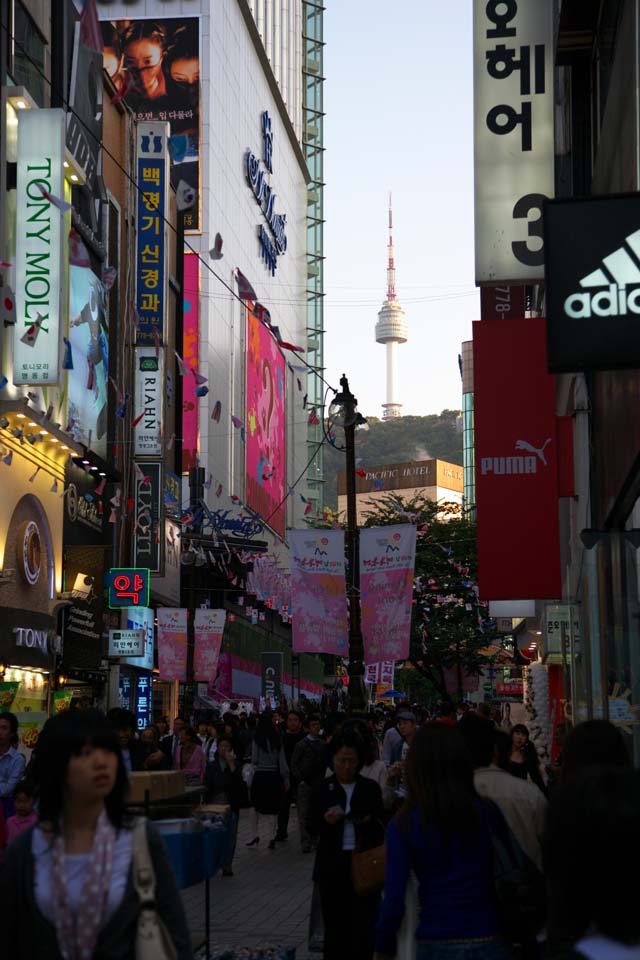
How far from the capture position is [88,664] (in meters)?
32.5

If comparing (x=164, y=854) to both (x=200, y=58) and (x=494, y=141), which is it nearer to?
(x=494, y=141)

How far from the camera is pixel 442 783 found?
18.8 feet

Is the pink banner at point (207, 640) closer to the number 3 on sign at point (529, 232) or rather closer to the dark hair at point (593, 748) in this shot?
the number 3 on sign at point (529, 232)

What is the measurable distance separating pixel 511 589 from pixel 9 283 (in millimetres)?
11543

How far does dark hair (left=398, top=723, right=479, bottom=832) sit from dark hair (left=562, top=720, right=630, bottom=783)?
38 centimetres

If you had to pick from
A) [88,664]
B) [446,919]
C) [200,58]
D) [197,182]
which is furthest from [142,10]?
[446,919]

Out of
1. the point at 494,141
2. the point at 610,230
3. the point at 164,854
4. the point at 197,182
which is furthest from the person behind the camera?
the point at 197,182

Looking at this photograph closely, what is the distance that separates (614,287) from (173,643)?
33.5 meters

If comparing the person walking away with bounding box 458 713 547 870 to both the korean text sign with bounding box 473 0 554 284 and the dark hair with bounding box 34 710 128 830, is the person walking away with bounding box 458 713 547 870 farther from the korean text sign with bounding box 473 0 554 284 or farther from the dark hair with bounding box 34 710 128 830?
the korean text sign with bounding box 473 0 554 284

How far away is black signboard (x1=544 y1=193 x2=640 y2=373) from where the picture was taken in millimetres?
7418

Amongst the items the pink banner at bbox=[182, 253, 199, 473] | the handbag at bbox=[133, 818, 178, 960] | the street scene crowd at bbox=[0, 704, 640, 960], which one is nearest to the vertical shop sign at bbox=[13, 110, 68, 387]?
the street scene crowd at bbox=[0, 704, 640, 960]

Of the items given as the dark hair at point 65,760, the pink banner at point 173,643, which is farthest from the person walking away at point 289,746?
the dark hair at point 65,760

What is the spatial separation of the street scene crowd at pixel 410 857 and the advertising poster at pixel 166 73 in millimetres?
58825

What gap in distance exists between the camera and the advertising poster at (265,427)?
74.5 meters
